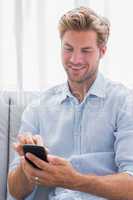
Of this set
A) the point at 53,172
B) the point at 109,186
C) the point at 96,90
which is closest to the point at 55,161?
the point at 53,172

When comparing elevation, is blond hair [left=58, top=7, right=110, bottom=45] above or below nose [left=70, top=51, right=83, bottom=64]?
above

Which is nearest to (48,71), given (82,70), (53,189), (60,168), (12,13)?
(12,13)

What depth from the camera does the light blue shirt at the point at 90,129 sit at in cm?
140

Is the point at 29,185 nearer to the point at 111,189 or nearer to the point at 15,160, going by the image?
the point at 15,160

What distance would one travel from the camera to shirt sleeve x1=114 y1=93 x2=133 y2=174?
1.35m

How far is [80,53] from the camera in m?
1.44

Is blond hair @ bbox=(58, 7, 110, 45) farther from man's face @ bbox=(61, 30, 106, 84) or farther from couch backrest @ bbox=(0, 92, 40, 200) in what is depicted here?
couch backrest @ bbox=(0, 92, 40, 200)

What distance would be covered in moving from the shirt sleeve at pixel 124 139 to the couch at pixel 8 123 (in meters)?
0.46

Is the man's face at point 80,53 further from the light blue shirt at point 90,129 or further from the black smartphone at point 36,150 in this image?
the black smartphone at point 36,150

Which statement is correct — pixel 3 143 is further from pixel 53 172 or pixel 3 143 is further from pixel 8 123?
pixel 53 172

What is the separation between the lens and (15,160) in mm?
1478

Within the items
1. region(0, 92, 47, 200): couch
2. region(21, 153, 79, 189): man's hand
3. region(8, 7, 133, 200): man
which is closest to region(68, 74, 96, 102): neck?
region(8, 7, 133, 200): man

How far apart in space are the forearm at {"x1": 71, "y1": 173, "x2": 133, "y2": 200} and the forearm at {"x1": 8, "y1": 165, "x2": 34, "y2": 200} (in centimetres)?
24

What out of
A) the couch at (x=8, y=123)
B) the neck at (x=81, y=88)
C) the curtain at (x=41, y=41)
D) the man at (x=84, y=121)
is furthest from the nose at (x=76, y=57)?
the curtain at (x=41, y=41)
